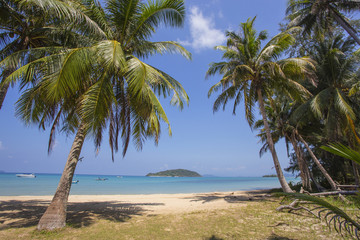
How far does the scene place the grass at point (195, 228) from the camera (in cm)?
439

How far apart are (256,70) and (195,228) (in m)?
8.81

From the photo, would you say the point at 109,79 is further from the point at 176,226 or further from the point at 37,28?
the point at 176,226

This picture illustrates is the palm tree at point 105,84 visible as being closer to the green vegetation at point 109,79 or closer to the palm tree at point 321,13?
the green vegetation at point 109,79

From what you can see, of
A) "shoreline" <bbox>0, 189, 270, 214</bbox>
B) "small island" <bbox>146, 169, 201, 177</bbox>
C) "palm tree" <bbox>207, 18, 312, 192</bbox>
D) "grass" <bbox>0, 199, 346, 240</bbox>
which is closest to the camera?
"grass" <bbox>0, 199, 346, 240</bbox>

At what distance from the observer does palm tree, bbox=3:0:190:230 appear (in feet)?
15.8

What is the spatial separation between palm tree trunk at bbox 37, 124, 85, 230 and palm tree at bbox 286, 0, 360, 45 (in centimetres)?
1372

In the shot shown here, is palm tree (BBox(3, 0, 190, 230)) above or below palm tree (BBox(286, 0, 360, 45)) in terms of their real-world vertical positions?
below

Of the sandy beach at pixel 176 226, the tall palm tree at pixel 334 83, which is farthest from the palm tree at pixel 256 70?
the sandy beach at pixel 176 226

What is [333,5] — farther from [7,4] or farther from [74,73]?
[7,4]

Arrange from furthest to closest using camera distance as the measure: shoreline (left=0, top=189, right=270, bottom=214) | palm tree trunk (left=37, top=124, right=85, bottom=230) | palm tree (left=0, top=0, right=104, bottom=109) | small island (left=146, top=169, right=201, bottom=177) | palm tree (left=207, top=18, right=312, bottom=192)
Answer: small island (left=146, top=169, right=201, bottom=177) < palm tree (left=207, top=18, right=312, bottom=192) < shoreline (left=0, top=189, right=270, bottom=214) < palm tree (left=0, top=0, right=104, bottom=109) < palm tree trunk (left=37, top=124, right=85, bottom=230)

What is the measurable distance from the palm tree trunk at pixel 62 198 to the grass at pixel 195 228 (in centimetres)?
22

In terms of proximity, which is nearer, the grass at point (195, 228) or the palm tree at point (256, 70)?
the grass at point (195, 228)

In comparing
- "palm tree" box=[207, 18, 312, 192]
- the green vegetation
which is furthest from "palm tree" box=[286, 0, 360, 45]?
"palm tree" box=[207, 18, 312, 192]

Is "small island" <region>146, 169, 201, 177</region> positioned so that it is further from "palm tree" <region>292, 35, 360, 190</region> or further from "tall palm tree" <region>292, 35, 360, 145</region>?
"tall palm tree" <region>292, 35, 360, 145</region>
